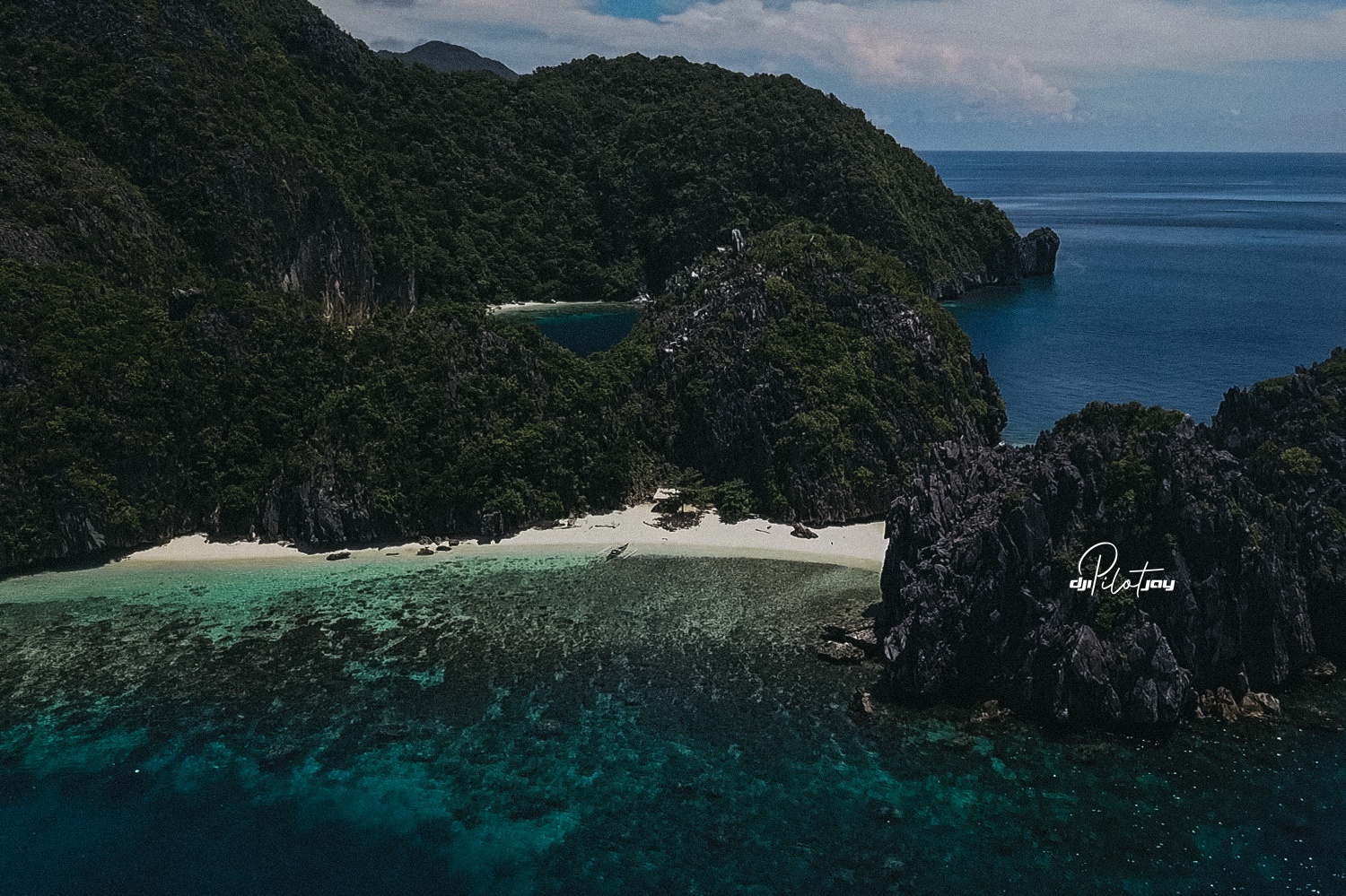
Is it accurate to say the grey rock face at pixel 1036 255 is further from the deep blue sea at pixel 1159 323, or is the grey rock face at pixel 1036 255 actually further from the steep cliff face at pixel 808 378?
the steep cliff face at pixel 808 378

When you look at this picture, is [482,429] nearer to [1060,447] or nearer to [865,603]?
[865,603]

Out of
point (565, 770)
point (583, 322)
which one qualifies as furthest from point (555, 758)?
point (583, 322)

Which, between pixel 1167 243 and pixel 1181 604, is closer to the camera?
pixel 1181 604

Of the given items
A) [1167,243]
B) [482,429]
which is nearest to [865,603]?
[482,429]

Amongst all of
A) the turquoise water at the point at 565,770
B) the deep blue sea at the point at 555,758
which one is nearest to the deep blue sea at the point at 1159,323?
the deep blue sea at the point at 555,758

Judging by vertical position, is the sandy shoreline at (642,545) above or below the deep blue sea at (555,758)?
above

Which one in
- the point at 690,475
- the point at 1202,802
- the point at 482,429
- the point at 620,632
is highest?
the point at 482,429

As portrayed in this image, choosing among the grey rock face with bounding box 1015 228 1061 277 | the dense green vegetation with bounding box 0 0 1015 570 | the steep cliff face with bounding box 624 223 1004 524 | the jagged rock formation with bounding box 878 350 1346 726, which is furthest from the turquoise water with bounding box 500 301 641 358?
the jagged rock formation with bounding box 878 350 1346 726
